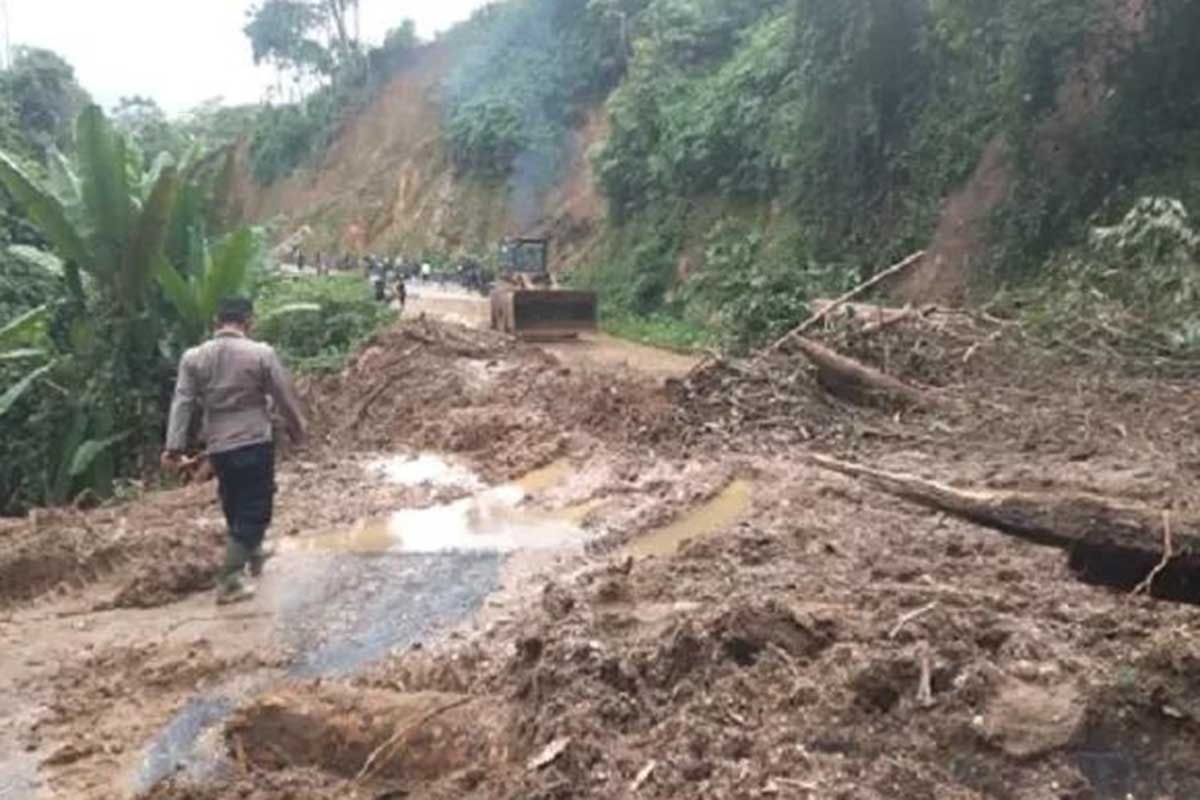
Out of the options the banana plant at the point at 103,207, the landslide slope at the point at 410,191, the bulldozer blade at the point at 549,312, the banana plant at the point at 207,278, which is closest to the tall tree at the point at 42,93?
the landslide slope at the point at 410,191

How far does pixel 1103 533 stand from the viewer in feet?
15.4

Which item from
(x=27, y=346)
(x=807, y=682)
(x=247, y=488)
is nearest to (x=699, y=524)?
(x=247, y=488)

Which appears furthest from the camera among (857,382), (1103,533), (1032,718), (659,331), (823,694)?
(659,331)

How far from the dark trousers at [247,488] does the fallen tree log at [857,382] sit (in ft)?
20.6

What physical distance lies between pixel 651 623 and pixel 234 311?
11.1ft

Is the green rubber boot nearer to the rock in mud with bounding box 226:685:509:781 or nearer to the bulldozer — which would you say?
the rock in mud with bounding box 226:685:509:781

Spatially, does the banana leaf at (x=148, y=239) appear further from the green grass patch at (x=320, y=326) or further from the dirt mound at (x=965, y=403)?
the dirt mound at (x=965, y=403)

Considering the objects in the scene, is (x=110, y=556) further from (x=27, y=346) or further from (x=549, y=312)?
(x=549, y=312)

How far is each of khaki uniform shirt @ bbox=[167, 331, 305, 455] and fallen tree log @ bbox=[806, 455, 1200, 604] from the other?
154 inches

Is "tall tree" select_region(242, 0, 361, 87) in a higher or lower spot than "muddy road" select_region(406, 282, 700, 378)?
higher

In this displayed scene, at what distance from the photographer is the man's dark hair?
7.26 m

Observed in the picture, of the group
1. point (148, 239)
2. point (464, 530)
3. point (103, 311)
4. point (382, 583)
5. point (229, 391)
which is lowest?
point (464, 530)

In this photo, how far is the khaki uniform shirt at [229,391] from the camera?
7.20 m

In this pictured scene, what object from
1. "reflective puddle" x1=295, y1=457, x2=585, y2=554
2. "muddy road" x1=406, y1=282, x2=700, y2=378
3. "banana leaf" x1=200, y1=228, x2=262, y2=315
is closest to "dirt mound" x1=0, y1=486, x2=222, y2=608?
"reflective puddle" x1=295, y1=457, x2=585, y2=554
